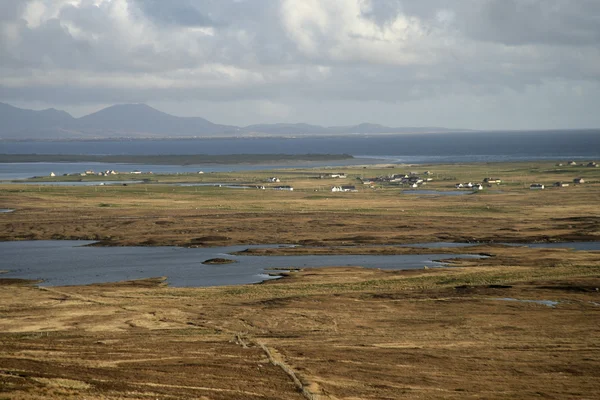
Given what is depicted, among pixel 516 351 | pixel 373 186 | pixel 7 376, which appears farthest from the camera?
pixel 373 186

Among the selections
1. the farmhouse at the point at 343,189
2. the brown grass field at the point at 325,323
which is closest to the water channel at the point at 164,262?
the brown grass field at the point at 325,323

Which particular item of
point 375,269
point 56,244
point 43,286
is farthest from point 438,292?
point 56,244

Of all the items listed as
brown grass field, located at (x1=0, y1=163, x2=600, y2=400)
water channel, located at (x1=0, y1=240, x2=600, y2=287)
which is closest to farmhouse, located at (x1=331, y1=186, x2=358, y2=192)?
brown grass field, located at (x1=0, y1=163, x2=600, y2=400)

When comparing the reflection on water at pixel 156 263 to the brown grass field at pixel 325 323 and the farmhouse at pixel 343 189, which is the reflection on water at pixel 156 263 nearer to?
the brown grass field at pixel 325 323

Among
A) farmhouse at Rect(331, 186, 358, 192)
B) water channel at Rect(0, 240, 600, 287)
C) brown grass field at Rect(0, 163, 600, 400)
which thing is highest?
farmhouse at Rect(331, 186, 358, 192)

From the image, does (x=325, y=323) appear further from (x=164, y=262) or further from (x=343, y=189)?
(x=343, y=189)

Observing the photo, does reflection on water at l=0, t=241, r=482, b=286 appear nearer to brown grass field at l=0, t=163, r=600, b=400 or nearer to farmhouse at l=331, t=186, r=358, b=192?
brown grass field at l=0, t=163, r=600, b=400

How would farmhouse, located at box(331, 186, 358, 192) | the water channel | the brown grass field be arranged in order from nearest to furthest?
1. the brown grass field
2. the water channel
3. farmhouse, located at box(331, 186, 358, 192)

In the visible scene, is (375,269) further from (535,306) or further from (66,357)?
(66,357)
